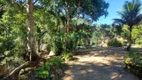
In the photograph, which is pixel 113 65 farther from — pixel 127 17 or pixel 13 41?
pixel 13 41

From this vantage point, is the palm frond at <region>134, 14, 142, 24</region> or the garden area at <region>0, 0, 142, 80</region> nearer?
the garden area at <region>0, 0, 142, 80</region>

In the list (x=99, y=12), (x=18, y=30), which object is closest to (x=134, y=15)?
(x=99, y=12)

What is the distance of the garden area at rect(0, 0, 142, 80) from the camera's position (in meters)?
8.12

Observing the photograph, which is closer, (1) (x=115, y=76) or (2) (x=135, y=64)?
(1) (x=115, y=76)

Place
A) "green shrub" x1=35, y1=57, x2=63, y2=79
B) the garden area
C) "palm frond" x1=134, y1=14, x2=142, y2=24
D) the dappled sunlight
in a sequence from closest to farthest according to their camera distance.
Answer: "green shrub" x1=35, y1=57, x2=63, y2=79
the dappled sunlight
the garden area
"palm frond" x1=134, y1=14, x2=142, y2=24

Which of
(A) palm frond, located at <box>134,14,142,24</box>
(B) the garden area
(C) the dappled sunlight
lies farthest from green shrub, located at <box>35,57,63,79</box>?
(A) palm frond, located at <box>134,14,142,24</box>

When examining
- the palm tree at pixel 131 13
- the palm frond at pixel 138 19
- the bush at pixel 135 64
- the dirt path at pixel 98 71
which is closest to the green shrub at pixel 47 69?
the dirt path at pixel 98 71

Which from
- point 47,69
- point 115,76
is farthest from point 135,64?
point 47,69

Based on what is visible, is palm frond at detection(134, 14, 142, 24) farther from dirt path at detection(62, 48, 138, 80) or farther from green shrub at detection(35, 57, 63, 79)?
green shrub at detection(35, 57, 63, 79)

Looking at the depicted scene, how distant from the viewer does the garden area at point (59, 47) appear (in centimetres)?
812

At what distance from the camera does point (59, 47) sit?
13.5 meters

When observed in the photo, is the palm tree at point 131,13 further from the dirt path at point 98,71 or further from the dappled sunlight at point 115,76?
the dappled sunlight at point 115,76

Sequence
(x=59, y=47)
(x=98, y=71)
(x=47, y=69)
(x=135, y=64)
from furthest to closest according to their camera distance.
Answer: (x=59, y=47)
(x=98, y=71)
(x=47, y=69)
(x=135, y=64)

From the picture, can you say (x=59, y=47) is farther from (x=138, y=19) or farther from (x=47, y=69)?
(x=138, y=19)
